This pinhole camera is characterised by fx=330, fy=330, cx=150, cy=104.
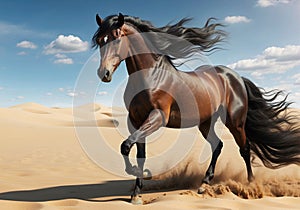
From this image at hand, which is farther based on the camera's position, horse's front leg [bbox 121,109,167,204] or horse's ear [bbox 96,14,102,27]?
horse's ear [bbox 96,14,102,27]

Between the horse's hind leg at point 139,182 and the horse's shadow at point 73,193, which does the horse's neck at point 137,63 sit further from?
the horse's shadow at point 73,193

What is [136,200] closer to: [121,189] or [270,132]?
[121,189]

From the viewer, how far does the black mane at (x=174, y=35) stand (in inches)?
156

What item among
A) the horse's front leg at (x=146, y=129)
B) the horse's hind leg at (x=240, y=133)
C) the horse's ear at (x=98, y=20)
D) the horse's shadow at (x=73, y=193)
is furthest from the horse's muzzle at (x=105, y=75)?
the horse's hind leg at (x=240, y=133)

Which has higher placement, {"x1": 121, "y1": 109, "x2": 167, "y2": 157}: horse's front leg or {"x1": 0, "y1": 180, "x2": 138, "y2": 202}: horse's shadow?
{"x1": 121, "y1": 109, "x2": 167, "y2": 157}: horse's front leg

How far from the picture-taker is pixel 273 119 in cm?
593

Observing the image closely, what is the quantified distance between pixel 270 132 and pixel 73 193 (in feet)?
11.5

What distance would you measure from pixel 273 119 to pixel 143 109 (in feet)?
10.1

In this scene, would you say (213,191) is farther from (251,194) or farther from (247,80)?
(247,80)

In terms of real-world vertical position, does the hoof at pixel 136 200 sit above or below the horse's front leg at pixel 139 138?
below

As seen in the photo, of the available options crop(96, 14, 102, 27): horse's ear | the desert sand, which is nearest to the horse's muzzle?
crop(96, 14, 102, 27): horse's ear

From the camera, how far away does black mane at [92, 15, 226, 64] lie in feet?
13.0

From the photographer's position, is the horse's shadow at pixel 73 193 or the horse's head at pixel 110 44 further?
the horse's shadow at pixel 73 193

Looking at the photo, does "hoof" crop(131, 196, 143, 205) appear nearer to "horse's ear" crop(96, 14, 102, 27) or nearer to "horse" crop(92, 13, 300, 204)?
"horse" crop(92, 13, 300, 204)
